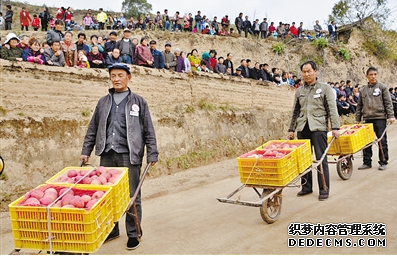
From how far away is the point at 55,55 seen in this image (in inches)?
298

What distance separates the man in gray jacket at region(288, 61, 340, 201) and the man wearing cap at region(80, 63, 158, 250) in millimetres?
2912

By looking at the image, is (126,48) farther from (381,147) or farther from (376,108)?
(381,147)

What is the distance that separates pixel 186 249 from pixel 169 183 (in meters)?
3.53

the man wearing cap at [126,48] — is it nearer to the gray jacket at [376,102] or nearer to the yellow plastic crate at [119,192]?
the gray jacket at [376,102]

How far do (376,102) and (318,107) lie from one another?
2866 millimetres

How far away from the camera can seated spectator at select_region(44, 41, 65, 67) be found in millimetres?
7422

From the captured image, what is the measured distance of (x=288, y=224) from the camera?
192 inches

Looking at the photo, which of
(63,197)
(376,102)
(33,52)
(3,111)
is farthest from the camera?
(376,102)

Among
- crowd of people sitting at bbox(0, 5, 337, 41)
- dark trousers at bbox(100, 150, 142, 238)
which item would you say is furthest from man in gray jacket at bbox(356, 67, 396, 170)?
crowd of people sitting at bbox(0, 5, 337, 41)

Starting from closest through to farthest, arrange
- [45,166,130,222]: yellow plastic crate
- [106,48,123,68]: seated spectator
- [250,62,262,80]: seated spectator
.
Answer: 1. [45,166,130,222]: yellow plastic crate
2. [106,48,123,68]: seated spectator
3. [250,62,262,80]: seated spectator

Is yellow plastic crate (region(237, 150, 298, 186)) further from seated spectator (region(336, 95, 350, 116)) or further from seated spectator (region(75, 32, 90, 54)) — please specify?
seated spectator (region(336, 95, 350, 116))

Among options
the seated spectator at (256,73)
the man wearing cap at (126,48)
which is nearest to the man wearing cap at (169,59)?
the man wearing cap at (126,48)

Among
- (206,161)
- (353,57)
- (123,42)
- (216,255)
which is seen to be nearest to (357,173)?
(206,161)

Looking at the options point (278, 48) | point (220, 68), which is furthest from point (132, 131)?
point (278, 48)
